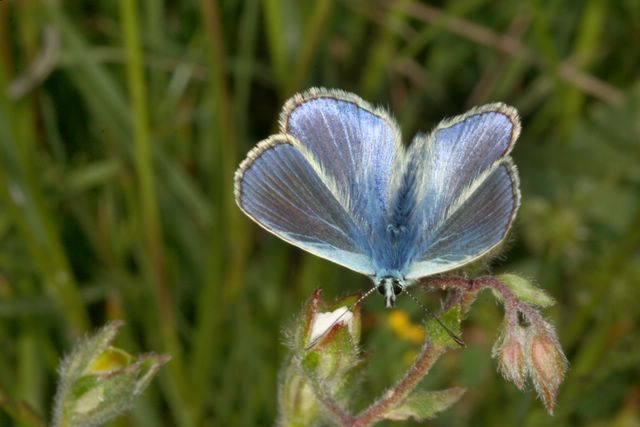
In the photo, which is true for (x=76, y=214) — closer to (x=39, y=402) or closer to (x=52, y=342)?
(x=52, y=342)

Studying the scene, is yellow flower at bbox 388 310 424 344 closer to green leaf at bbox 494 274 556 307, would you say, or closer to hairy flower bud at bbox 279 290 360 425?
hairy flower bud at bbox 279 290 360 425

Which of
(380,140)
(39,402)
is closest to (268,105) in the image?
(39,402)

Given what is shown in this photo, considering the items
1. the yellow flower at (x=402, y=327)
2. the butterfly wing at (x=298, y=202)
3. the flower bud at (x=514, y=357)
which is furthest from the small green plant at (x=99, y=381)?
the yellow flower at (x=402, y=327)

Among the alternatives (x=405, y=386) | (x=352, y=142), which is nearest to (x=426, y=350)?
(x=405, y=386)

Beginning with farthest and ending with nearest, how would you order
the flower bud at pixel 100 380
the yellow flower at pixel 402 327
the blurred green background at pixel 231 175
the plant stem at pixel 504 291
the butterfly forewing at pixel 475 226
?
the yellow flower at pixel 402 327 < the blurred green background at pixel 231 175 < the flower bud at pixel 100 380 < the plant stem at pixel 504 291 < the butterfly forewing at pixel 475 226

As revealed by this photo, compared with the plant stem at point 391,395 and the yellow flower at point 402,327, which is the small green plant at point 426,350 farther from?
the yellow flower at point 402,327

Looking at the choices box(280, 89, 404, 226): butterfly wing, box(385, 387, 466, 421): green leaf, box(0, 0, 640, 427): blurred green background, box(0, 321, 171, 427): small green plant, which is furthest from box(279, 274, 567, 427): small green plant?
box(0, 0, 640, 427): blurred green background
